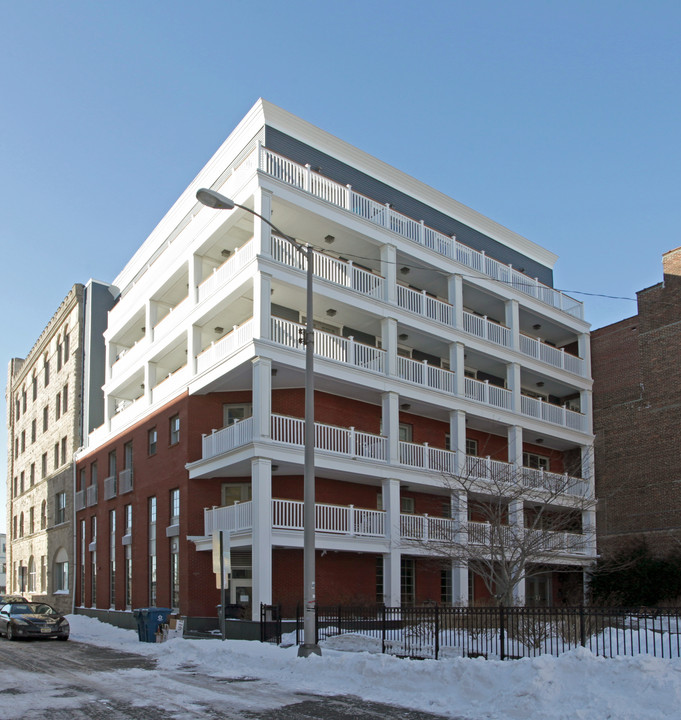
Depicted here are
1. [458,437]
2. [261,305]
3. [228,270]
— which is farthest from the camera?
[458,437]

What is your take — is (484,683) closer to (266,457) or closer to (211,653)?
(211,653)

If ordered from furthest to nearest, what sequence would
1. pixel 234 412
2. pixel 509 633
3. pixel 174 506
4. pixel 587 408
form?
pixel 587 408, pixel 174 506, pixel 234 412, pixel 509 633

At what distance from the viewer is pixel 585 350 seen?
131 feet

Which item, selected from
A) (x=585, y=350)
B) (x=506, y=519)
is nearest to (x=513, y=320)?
(x=585, y=350)

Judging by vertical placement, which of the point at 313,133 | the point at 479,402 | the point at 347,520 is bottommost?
the point at 347,520

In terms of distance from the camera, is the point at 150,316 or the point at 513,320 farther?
the point at 513,320

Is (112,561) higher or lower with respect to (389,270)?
lower

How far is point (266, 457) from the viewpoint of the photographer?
25734 millimetres

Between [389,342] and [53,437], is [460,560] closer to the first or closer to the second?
[389,342]

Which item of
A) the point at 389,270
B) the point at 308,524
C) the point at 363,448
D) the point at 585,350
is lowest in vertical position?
the point at 308,524

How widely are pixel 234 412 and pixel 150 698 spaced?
1757cm

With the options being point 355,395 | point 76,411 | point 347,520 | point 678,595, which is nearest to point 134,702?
point 347,520

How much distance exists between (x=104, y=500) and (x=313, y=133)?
1982 centimetres

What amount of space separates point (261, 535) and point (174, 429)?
27.4 ft
